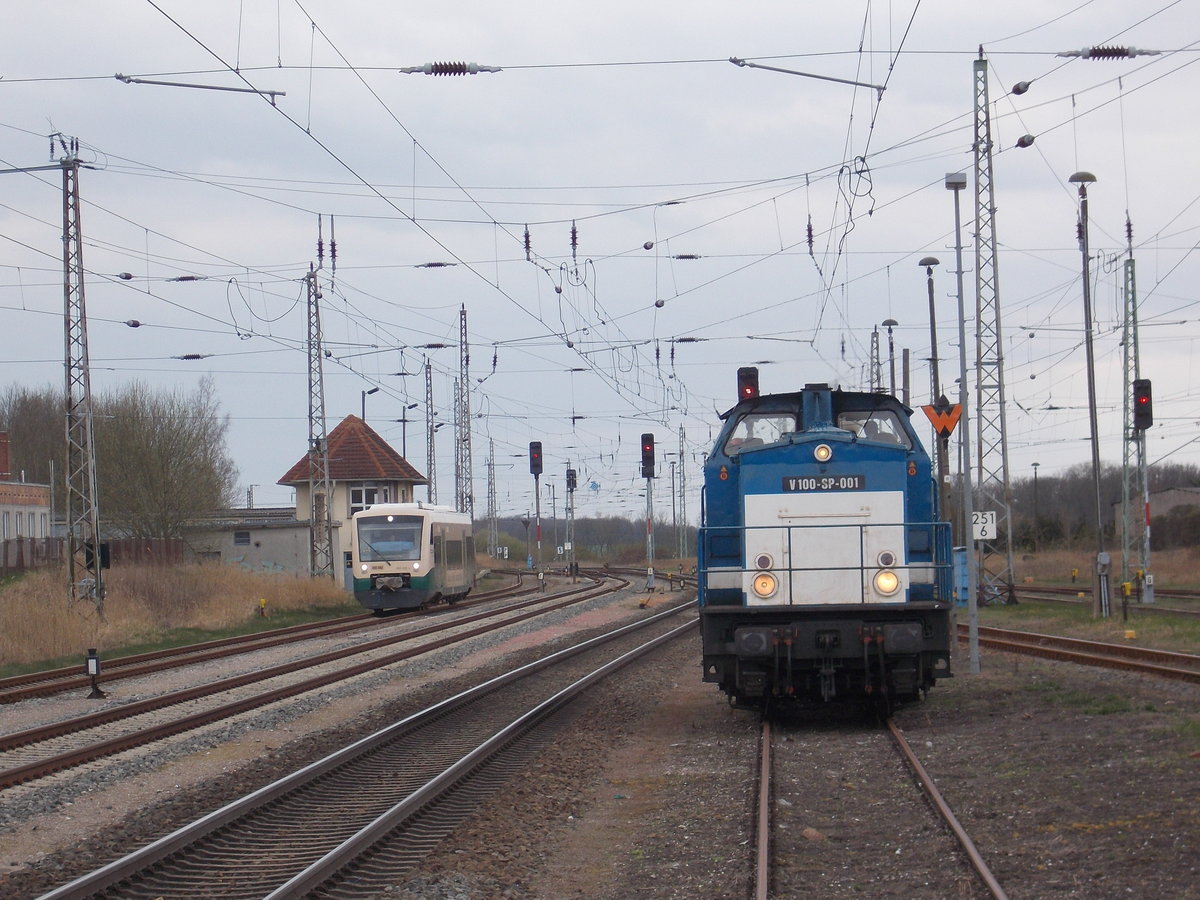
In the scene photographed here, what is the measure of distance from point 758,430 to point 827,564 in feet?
5.67

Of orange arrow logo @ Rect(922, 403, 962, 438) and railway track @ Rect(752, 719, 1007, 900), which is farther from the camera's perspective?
orange arrow logo @ Rect(922, 403, 962, 438)

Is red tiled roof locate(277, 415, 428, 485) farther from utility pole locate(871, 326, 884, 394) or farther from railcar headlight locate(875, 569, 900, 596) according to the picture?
railcar headlight locate(875, 569, 900, 596)

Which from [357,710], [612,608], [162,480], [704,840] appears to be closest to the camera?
[704,840]

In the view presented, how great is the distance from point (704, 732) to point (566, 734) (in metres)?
1.50

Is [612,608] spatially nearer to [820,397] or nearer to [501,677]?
[501,677]

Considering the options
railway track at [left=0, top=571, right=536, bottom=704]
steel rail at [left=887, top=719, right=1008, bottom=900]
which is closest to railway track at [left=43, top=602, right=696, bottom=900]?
steel rail at [left=887, top=719, right=1008, bottom=900]

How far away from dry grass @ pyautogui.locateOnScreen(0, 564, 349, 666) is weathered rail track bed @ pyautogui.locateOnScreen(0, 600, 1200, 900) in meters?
11.7

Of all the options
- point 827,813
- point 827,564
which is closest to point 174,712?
point 827,564

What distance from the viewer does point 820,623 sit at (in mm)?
12000

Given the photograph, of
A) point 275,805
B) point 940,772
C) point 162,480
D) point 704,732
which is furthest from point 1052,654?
point 162,480

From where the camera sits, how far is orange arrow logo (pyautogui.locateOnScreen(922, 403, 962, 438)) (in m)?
17.0

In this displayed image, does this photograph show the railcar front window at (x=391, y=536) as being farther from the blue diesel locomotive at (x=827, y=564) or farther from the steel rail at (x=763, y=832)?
the steel rail at (x=763, y=832)

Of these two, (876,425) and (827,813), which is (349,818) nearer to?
(827,813)

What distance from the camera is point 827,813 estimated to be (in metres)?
8.96
